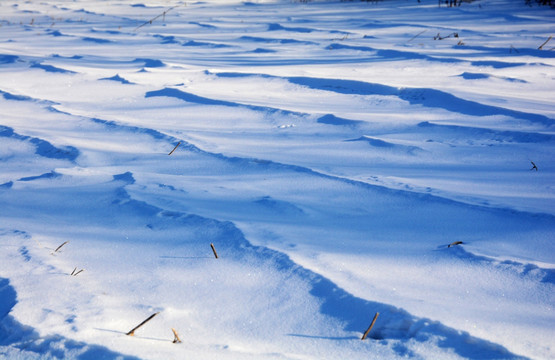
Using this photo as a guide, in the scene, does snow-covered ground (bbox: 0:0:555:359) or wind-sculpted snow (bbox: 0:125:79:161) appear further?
wind-sculpted snow (bbox: 0:125:79:161)

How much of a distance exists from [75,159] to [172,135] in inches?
15.9

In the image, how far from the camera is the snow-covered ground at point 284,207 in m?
1.10

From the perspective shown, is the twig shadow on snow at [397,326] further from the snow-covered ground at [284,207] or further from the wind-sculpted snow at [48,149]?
the wind-sculpted snow at [48,149]

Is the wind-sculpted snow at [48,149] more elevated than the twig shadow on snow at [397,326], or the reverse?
the wind-sculpted snow at [48,149]

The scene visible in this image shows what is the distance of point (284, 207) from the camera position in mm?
1686

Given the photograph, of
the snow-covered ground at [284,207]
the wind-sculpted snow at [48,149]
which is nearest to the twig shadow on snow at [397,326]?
the snow-covered ground at [284,207]

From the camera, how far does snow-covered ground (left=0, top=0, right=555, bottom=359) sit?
1104mm

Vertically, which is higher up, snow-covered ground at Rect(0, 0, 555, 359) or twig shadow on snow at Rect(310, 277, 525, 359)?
snow-covered ground at Rect(0, 0, 555, 359)

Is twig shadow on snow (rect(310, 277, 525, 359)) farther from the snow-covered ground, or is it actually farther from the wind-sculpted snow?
the wind-sculpted snow

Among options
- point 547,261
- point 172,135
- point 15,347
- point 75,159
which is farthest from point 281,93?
point 15,347

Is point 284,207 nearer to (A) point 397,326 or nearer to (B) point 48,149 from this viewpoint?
(A) point 397,326

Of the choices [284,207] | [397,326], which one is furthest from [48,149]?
[397,326]

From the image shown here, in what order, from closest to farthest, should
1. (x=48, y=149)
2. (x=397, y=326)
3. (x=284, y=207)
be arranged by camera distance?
(x=397, y=326) < (x=284, y=207) < (x=48, y=149)

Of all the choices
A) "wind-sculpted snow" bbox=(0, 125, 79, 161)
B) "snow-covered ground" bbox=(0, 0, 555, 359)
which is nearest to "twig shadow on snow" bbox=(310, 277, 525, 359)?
"snow-covered ground" bbox=(0, 0, 555, 359)
